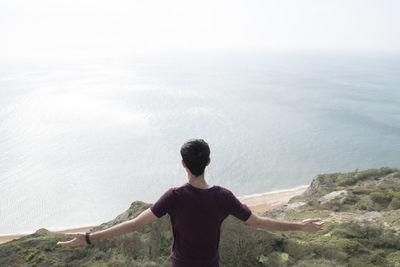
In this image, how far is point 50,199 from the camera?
1232 inches

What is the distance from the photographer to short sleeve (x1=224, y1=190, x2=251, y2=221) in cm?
237

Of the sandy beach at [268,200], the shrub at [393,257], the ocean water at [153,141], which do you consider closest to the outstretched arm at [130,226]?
the shrub at [393,257]

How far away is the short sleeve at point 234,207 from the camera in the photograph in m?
2.37

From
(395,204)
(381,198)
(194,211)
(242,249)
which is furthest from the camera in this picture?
(381,198)

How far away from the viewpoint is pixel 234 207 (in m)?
2.42

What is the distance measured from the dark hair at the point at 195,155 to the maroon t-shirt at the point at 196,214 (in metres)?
0.15

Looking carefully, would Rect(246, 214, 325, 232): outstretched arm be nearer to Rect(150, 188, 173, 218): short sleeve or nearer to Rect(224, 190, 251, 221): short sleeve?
Rect(224, 190, 251, 221): short sleeve

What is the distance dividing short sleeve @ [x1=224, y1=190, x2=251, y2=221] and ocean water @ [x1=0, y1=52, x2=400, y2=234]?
28.6 meters

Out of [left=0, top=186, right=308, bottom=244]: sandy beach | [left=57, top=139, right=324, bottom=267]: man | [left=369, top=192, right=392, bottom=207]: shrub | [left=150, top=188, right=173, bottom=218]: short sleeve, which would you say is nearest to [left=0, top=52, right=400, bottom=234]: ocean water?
[left=0, top=186, right=308, bottom=244]: sandy beach

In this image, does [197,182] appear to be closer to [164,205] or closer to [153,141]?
[164,205]

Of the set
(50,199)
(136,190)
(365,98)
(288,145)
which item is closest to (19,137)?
(50,199)

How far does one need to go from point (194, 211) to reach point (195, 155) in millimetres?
439

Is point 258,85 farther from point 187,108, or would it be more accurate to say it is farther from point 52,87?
point 52,87

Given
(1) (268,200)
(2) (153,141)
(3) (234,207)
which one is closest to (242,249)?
(3) (234,207)
